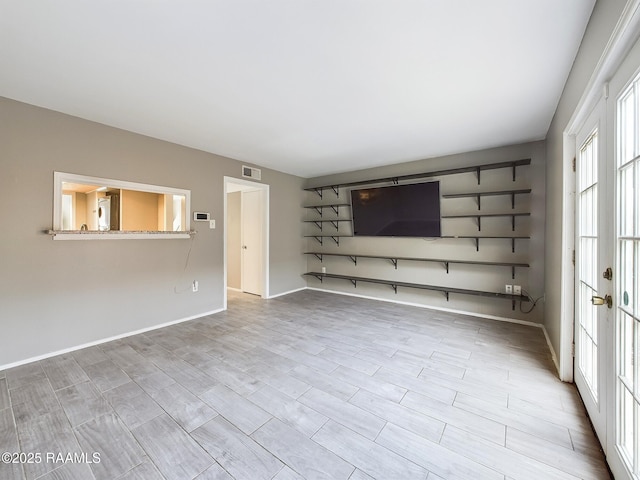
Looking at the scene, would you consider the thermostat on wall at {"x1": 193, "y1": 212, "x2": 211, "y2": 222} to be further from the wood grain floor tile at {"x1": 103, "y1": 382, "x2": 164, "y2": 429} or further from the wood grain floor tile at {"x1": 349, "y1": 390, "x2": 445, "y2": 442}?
the wood grain floor tile at {"x1": 349, "y1": 390, "x2": 445, "y2": 442}

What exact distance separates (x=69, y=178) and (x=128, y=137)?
77 cm

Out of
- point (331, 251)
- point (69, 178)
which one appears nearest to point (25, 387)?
point (69, 178)

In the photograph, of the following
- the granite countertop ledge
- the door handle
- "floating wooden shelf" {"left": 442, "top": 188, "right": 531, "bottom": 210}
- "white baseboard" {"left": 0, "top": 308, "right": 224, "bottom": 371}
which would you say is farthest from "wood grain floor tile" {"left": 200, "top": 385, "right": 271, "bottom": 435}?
"floating wooden shelf" {"left": 442, "top": 188, "right": 531, "bottom": 210}

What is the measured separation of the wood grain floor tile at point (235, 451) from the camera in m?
1.29

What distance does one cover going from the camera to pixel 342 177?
5055 mm

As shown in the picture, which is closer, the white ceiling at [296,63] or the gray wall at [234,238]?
the white ceiling at [296,63]

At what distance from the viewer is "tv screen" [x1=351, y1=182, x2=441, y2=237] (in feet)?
12.7

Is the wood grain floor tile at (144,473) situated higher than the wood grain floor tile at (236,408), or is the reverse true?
the wood grain floor tile at (236,408)

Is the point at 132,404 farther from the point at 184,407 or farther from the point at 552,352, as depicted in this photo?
the point at 552,352

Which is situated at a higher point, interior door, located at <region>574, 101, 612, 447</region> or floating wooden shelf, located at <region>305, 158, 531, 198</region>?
floating wooden shelf, located at <region>305, 158, 531, 198</region>

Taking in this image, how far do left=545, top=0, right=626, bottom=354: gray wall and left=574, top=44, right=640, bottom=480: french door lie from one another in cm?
21

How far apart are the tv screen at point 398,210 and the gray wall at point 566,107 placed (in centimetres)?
136

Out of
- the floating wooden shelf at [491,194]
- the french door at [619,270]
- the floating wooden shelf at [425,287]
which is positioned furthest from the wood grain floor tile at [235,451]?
the floating wooden shelf at [491,194]

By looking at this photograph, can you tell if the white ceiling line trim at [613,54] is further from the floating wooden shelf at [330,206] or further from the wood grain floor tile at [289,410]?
the floating wooden shelf at [330,206]
